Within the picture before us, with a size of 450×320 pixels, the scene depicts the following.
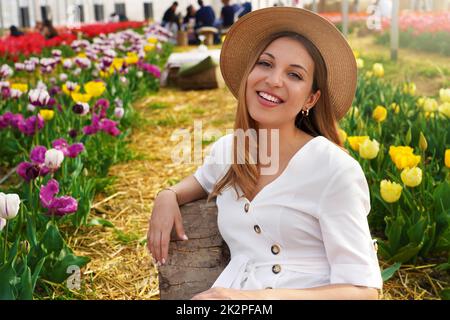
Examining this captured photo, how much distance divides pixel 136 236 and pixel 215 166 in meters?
1.22

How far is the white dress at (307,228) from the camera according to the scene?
4.45 ft

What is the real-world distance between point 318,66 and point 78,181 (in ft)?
5.48

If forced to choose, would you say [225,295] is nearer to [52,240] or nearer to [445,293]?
[52,240]

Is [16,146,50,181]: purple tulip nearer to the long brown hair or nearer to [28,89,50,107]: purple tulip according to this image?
the long brown hair

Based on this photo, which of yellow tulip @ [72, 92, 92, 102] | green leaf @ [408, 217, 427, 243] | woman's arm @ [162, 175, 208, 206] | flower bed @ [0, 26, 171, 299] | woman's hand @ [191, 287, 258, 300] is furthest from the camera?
yellow tulip @ [72, 92, 92, 102]

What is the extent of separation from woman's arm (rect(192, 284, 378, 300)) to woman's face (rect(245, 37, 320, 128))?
1.45ft

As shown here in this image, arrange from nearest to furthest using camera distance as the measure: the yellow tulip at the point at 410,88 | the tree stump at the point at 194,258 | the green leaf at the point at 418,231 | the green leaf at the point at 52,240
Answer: the tree stump at the point at 194,258, the green leaf at the point at 52,240, the green leaf at the point at 418,231, the yellow tulip at the point at 410,88

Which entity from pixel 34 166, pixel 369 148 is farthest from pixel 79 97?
pixel 369 148

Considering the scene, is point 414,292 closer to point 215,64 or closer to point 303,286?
point 303,286

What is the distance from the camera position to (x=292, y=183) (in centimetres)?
147

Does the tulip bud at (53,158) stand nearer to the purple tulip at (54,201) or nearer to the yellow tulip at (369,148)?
the purple tulip at (54,201)

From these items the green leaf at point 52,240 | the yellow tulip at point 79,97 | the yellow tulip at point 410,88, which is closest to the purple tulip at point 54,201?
the green leaf at point 52,240

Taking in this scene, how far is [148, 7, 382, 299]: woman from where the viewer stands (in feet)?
4.46

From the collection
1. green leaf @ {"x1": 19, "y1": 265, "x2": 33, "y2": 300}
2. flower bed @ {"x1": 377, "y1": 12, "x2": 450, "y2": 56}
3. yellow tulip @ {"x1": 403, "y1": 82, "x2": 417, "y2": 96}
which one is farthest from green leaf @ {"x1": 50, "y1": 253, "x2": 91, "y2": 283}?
flower bed @ {"x1": 377, "y1": 12, "x2": 450, "y2": 56}
